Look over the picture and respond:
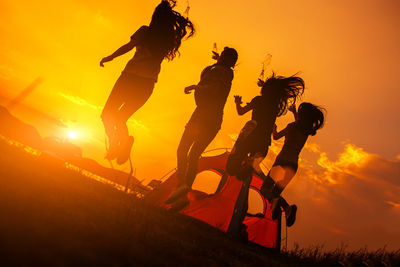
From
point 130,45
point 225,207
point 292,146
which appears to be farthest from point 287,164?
point 130,45

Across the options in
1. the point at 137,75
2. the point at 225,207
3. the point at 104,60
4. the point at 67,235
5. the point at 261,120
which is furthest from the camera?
the point at 225,207

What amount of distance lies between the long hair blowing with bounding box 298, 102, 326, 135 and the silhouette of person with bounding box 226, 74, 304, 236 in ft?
1.12

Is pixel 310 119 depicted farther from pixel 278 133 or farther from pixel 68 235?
pixel 68 235

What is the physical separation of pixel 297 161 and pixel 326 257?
1873 millimetres

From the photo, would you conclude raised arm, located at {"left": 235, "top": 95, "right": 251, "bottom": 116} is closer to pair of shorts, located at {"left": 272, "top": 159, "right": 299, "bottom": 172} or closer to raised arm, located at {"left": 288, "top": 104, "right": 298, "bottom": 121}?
raised arm, located at {"left": 288, "top": 104, "right": 298, "bottom": 121}

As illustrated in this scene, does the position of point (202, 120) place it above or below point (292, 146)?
below

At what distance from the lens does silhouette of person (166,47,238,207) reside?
14.5ft

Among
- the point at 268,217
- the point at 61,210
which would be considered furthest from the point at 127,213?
the point at 268,217

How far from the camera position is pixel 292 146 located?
17.9 ft

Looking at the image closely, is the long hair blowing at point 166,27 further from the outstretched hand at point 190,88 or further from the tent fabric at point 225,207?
the tent fabric at point 225,207

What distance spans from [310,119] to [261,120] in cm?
103

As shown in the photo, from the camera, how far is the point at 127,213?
250 centimetres

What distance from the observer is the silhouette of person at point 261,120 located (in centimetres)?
527

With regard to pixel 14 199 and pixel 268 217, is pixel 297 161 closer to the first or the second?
pixel 268 217
